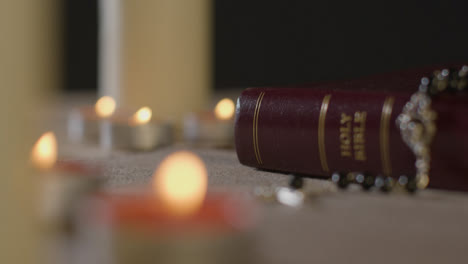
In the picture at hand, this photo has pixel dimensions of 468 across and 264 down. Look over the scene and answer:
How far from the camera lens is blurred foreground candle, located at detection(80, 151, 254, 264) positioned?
241 mm

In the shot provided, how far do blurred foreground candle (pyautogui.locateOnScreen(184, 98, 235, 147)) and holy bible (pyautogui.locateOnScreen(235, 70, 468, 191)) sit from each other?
0.33 m

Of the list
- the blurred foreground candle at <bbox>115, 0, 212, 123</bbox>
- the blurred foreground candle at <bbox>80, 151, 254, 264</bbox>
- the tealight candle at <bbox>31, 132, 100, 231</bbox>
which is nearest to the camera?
the blurred foreground candle at <bbox>80, 151, 254, 264</bbox>

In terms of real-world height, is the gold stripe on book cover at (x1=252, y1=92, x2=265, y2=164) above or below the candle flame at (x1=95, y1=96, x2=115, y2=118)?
above

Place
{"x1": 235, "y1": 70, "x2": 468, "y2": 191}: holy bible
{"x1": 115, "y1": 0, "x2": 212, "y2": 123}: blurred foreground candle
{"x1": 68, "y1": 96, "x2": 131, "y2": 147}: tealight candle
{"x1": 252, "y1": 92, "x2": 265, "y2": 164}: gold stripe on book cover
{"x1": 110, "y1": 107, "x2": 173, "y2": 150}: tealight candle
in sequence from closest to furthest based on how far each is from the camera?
1. {"x1": 235, "y1": 70, "x2": 468, "y2": 191}: holy bible
2. {"x1": 252, "y1": 92, "x2": 265, "y2": 164}: gold stripe on book cover
3. {"x1": 110, "y1": 107, "x2": 173, "y2": 150}: tealight candle
4. {"x1": 68, "y1": 96, "x2": 131, "y2": 147}: tealight candle
5. {"x1": 115, "y1": 0, "x2": 212, "y2": 123}: blurred foreground candle

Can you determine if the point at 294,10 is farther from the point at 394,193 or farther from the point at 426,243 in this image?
the point at 426,243

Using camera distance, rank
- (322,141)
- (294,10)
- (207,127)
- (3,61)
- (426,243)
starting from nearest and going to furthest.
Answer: (3,61), (426,243), (322,141), (207,127), (294,10)

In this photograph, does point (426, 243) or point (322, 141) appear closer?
point (426, 243)

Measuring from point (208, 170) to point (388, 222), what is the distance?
1.12ft

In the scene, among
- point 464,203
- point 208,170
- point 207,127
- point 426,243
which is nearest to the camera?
point 426,243

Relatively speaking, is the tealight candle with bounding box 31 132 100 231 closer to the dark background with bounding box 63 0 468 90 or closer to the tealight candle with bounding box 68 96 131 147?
the tealight candle with bounding box 68 96 131 147

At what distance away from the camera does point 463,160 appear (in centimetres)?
61

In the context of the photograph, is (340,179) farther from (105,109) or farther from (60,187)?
(105,109)

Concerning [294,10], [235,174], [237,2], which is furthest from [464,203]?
[237,2]

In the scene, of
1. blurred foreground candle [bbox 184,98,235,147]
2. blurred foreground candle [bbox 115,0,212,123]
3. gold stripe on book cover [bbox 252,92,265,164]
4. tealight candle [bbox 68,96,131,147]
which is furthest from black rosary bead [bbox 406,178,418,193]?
blurred foreground candle [bbox 115,0,212,123]
